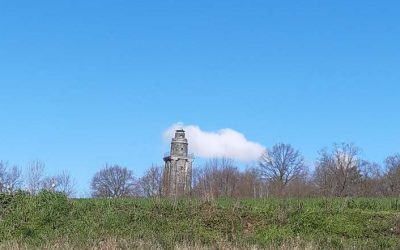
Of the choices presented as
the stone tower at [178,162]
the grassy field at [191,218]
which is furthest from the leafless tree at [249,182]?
the grassy field at [191,218]

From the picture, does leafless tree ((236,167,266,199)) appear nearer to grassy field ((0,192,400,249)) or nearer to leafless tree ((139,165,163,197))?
leafless tree ((139,165,163,197))

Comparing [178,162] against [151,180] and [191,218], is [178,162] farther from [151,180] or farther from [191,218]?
[191,218]

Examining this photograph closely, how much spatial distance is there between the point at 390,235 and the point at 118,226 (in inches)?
405

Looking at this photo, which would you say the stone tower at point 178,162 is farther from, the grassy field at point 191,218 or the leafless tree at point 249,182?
the grassy field at point 191,218

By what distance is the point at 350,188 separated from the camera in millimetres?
72625

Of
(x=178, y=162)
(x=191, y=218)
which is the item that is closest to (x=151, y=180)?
(x=178, y=162)

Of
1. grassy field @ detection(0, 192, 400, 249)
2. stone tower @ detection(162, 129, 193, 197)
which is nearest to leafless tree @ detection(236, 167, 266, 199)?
stone tower @ detection(162, 129, 193, 197)

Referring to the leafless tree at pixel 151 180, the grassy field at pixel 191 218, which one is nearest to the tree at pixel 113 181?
the leafless tree at pixel 151 180

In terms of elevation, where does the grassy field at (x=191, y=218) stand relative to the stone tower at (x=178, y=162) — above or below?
below

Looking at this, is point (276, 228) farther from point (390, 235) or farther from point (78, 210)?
point (78, 210)

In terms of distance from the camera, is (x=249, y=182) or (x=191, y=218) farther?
(x=249, y=182)

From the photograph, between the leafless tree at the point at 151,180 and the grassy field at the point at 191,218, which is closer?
the grassy field at the point at 191,218

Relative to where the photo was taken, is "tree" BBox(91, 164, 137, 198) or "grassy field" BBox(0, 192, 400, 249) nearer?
"grassy field" BBox(0, 192, 400, 249)

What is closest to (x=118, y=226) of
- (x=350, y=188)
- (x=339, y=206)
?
(x=339, y=206)
